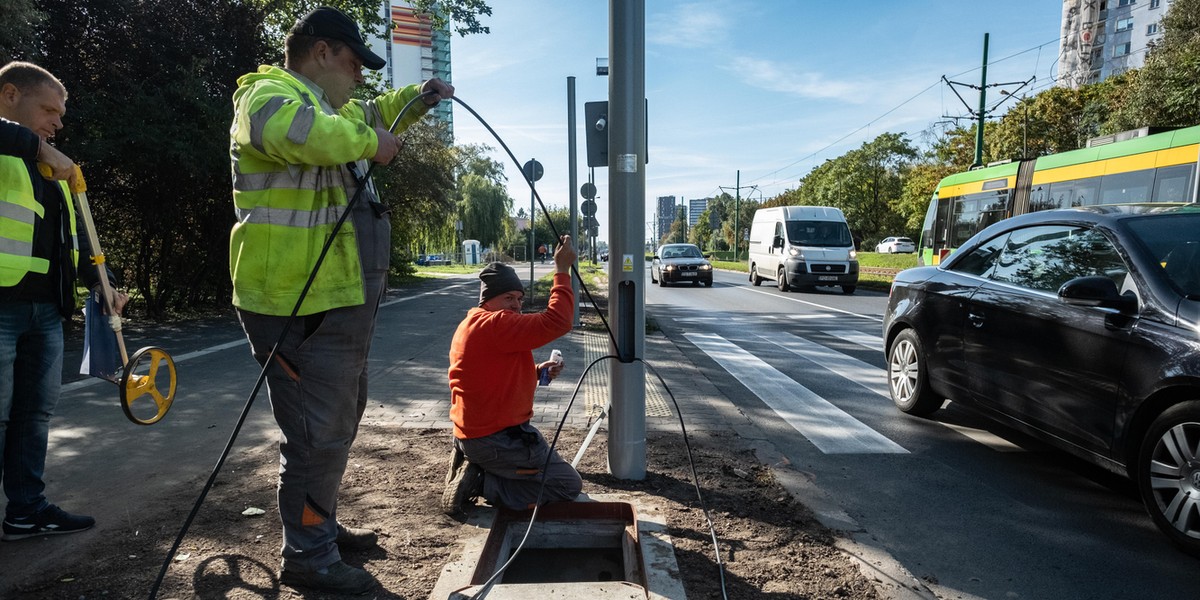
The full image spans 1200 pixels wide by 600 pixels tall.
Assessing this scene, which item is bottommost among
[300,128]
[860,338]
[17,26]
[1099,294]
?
[860,338]

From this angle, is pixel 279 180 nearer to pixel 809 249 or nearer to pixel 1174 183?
pixel 1174 183

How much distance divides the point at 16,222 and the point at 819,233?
2023 centimetres

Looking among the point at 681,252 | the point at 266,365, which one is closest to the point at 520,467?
the point at 266,365

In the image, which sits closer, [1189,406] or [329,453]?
[329,453]

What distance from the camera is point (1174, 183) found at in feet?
39.2

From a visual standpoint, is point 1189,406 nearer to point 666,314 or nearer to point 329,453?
point 329,453

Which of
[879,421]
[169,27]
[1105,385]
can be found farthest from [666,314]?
[1105,385]

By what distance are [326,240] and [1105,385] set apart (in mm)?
3726

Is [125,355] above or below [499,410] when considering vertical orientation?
above

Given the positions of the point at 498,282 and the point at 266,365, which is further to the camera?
the point at 498,282

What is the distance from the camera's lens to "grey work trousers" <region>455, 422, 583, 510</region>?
3324 millimetres

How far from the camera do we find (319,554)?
104 inches

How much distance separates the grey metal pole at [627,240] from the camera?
382cm

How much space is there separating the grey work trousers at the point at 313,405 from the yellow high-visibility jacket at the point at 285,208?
93 millimetres
